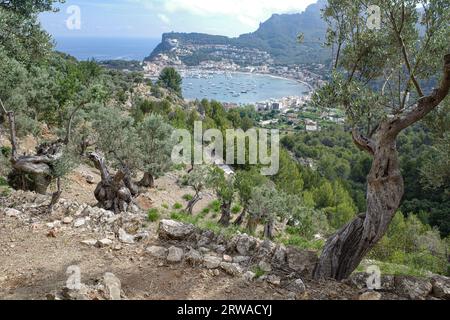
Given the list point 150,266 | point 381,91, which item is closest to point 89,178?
point 150,266

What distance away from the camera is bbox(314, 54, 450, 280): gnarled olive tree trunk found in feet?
20.6

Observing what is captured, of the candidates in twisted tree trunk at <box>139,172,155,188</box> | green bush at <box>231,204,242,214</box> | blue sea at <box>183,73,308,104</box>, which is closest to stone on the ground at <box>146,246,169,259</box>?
twisted tree trunk at <box>139,172,155,188</box>

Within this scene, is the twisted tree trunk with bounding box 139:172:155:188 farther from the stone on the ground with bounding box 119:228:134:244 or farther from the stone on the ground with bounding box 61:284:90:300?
the stone on the ground with bounding box 61:284:90:300

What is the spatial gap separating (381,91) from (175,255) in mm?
5348

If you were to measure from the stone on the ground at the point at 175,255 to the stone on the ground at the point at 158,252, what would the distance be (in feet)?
0.53

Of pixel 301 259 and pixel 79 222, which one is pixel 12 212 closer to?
pixel 79 222

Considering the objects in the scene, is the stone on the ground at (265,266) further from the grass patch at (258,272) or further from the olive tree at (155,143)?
the olive tree at (155,143)

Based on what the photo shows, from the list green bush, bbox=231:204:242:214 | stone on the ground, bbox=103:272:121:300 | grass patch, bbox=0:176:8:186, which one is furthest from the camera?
green bush, bbox=231:204:242:214

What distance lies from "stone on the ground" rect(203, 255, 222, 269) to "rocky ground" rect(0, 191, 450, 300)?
19 mm

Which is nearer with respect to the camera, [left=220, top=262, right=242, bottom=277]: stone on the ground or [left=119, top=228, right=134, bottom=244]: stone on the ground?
[left=220, top=262, right=242, bottom=277]: stone on the ground

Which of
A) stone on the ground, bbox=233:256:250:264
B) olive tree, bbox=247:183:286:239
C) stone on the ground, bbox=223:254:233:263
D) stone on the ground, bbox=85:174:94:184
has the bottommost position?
olive tree, bbox=247:183:286:239

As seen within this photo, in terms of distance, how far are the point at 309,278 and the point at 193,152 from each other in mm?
23670

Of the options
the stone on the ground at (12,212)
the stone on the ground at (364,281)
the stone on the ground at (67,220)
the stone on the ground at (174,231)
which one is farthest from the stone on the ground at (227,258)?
the stone on the ground at (12,212)

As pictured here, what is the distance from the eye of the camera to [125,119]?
19031 mm
